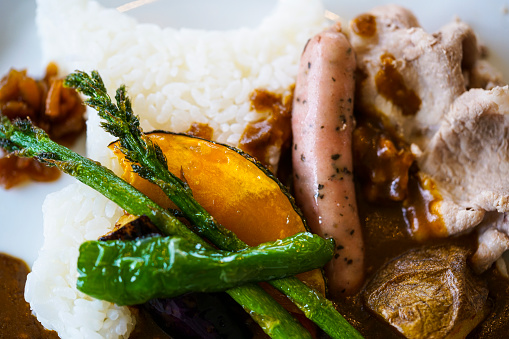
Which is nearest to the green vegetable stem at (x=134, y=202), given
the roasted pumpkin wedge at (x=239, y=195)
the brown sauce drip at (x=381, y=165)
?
the roasted pumpkin wedge at (x=239, y=195)

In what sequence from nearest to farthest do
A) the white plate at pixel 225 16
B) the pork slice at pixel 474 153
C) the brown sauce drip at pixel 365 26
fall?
the pork slice at pixel 474 153, the brown sauce drip at pixel 365 26, the white plate at pixel 225 16

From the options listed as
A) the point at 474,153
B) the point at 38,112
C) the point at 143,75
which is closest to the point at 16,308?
the point at 38,112

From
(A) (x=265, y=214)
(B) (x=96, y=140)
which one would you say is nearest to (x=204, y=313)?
(A) (x=265, y=214)

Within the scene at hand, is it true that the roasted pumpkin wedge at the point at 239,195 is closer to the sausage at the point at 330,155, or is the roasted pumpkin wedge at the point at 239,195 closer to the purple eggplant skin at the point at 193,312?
the sausage at the point at 330,155

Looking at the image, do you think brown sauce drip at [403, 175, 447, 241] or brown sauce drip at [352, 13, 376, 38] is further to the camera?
brown sauce drip at [352, 13, 376, 38]

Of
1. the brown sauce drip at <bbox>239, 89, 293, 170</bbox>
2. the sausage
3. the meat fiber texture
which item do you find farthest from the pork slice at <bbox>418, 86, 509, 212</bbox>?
the brown sauce drip at <bbox>239, 89, 293, 170</bbox>

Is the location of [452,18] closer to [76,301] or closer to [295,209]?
[295,209]

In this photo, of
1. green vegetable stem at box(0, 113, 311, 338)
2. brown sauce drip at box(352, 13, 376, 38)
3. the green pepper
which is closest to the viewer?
the green pepper

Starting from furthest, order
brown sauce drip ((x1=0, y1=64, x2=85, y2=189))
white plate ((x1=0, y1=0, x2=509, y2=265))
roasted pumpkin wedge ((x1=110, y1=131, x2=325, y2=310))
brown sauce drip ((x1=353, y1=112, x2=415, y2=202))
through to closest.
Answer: white plate ((x1=0, y1=0, x2=509, y2=265)) < brown sauce drip ((x1=0, y1=64, x2=85, y2=189)) < brown sauce drip ((x1=353, y1=112, x2=415, y2=202)) < roasted pumpkin wedge ((x1=110, y1=131, x2=325, y2=310))

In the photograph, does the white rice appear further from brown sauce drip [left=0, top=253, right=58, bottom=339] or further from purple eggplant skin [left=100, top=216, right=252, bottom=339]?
purple eggplant skin [left=100, top=216, right=252, bottom=339]
